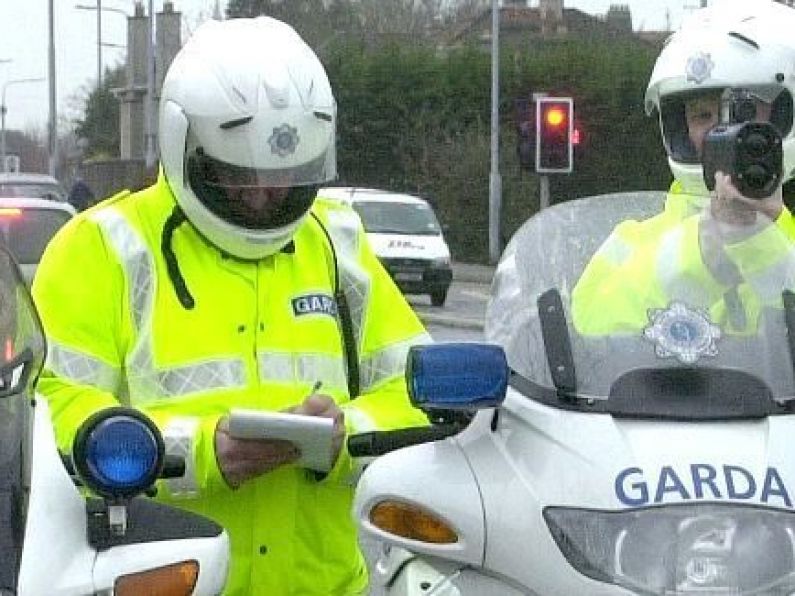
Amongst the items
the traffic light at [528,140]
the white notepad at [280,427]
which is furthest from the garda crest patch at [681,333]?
the traffic light at [528,140]

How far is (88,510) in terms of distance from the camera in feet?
9.73

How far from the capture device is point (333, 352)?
4082 mm

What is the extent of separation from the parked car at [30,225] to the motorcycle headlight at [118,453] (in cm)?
1249

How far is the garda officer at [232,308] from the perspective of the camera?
12.7 feet

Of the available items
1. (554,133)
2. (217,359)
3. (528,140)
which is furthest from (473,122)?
(217,359)

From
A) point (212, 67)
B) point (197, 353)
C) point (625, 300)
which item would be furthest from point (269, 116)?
point (625, 300)

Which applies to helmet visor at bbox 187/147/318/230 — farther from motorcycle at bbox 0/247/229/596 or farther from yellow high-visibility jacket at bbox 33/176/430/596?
motorcycle at bbox 0/247/229/596

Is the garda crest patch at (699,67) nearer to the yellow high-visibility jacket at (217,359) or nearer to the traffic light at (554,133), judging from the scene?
the yellow high-visibility jacket at (217,359)

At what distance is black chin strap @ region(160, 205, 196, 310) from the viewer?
3951 millimetres

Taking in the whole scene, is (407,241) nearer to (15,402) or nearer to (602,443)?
(602,443)

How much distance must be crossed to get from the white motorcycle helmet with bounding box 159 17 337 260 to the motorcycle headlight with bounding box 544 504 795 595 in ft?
3.65

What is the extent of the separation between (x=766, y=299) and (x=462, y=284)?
35.2m

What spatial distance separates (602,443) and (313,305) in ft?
3.26

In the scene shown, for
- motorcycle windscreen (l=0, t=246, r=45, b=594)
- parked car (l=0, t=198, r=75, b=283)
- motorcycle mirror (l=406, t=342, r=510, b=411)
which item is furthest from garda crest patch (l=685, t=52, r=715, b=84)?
parked car (l=0, t=198, r=75, b=283)
